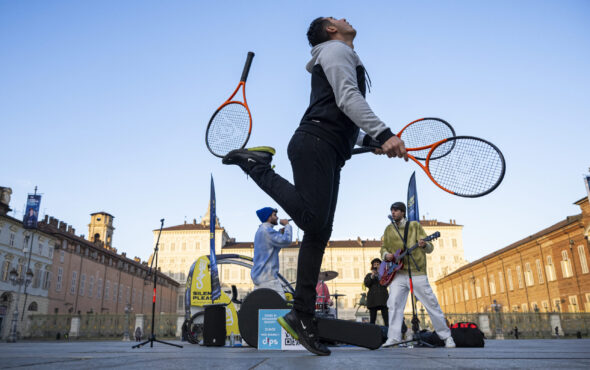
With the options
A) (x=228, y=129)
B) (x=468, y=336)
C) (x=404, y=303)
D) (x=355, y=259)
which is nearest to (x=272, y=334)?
(x=404, y=303)

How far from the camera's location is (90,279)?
5019 centimetres

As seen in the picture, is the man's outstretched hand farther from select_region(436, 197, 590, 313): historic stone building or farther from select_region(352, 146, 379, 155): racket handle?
select_region(436, 197, 590, 313): historic stone building

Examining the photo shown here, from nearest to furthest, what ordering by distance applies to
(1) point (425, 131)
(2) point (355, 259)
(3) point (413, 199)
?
1. (1) point (425, 131)
2. (3) point (413, 199)
3. (2) point (355, 259)

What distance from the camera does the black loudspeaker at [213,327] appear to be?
626 centimetres

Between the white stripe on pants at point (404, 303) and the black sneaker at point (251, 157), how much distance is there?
12.1 ft

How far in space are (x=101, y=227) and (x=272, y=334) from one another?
76.3 m

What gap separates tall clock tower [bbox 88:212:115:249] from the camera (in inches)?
2847

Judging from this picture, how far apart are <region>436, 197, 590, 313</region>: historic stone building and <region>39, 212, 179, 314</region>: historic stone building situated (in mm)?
40121

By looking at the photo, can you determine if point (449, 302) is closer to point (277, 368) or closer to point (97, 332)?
point (97, 332)

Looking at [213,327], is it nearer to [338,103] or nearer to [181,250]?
[338,103]

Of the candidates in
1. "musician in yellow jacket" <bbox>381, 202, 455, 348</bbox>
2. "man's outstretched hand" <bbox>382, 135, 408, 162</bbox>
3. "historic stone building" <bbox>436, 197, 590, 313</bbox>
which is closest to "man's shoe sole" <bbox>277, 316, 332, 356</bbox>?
"man's outstretched hand" <bbox>382, 135, 408, 162</bbox>

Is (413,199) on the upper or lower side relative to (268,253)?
upper

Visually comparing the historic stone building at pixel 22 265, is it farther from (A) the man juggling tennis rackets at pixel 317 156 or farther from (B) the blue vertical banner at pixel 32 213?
(A) the man juggling tennis rackets at pixel 317 156

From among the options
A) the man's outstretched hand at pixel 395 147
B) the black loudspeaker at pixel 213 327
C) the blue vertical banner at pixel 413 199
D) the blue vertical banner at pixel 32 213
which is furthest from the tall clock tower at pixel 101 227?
the man's outstretched hand at pixel 395 147
